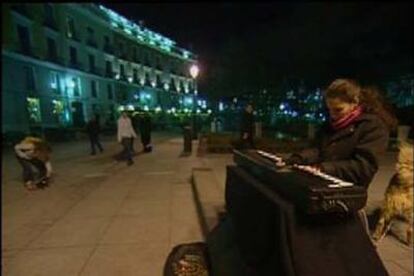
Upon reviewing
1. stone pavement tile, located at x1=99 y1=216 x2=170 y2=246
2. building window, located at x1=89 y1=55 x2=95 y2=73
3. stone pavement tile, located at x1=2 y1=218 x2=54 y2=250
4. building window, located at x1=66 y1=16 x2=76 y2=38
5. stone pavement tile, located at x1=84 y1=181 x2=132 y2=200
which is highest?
building window, located at x1=66 y1=16 x2=76 y2=38

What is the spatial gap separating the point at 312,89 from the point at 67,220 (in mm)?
17900

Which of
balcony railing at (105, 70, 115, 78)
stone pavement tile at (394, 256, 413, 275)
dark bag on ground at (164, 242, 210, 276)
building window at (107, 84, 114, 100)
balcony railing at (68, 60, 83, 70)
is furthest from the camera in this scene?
balcony railing at (105, 70, 115, 78)

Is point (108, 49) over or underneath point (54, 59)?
over

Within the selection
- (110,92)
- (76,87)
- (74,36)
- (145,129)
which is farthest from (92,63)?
(145,129)

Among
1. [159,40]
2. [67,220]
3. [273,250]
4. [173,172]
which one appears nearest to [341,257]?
[273,250]

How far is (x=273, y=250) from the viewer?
252 centimetres

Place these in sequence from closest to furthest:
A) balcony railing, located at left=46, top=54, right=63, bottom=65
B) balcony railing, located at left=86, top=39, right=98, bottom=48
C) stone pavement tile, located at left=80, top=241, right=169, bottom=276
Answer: stone pavement tile, located at left=80, top=241, right=169, bottom=276 < balcony railing, located at left=46, top=54, right=63, bottom=65 < balcony railing, located at left=86, top=39, right=98, bottom=48

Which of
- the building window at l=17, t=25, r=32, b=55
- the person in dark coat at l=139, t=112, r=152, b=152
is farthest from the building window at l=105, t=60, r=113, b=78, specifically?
the person in dark coat at l=139, t=112, r=152, b=152

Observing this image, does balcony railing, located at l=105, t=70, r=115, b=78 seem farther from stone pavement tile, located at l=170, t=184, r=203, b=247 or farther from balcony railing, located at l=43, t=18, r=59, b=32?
stone pavement tile, located at l=170, t=184, r=203, b=247

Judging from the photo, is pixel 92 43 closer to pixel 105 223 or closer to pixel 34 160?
pixel 34 160

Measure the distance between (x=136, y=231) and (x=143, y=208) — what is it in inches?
55.7

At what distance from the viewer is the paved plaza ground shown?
4.58 m

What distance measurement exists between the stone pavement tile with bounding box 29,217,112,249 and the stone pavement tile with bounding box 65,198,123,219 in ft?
0.89

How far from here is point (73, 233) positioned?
5.82 meters
